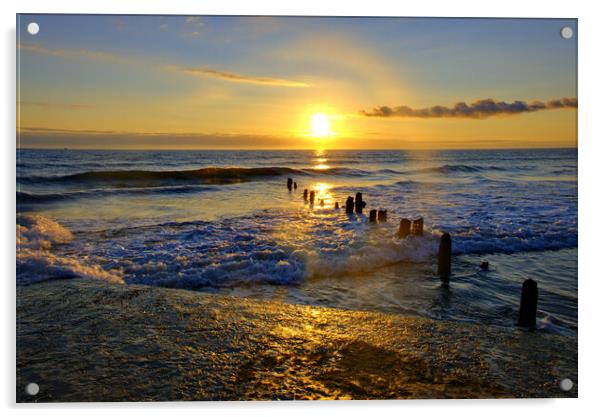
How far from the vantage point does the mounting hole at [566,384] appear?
3.36 meters

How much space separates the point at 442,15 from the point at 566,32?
109 centimetres

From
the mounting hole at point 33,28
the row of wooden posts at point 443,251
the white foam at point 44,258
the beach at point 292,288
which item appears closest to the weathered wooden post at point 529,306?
the row of wooden posts at point 443,251

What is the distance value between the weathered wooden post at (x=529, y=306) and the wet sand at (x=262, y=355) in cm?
12

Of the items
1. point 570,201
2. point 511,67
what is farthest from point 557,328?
point 511,67

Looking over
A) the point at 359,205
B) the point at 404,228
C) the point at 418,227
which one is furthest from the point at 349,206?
the point at 418,227

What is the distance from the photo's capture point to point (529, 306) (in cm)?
371

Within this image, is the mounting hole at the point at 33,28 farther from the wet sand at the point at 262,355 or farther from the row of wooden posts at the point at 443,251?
the row of wooden posts at the point at 443,251

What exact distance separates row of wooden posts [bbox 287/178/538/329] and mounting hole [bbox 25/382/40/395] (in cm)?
379

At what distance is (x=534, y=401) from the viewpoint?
10.8ft

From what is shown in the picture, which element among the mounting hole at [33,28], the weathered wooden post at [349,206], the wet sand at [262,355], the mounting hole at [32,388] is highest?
the mounting hole at [33,28]

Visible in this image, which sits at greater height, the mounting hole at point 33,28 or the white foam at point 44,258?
the mounting hole at point 33,28

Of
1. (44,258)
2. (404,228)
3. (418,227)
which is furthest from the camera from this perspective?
(404,228)

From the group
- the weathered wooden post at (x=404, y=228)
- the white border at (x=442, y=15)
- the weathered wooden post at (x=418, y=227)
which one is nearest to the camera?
the white border at (x=442, y=15)

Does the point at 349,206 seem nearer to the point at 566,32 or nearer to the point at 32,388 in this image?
the point at 566,32
